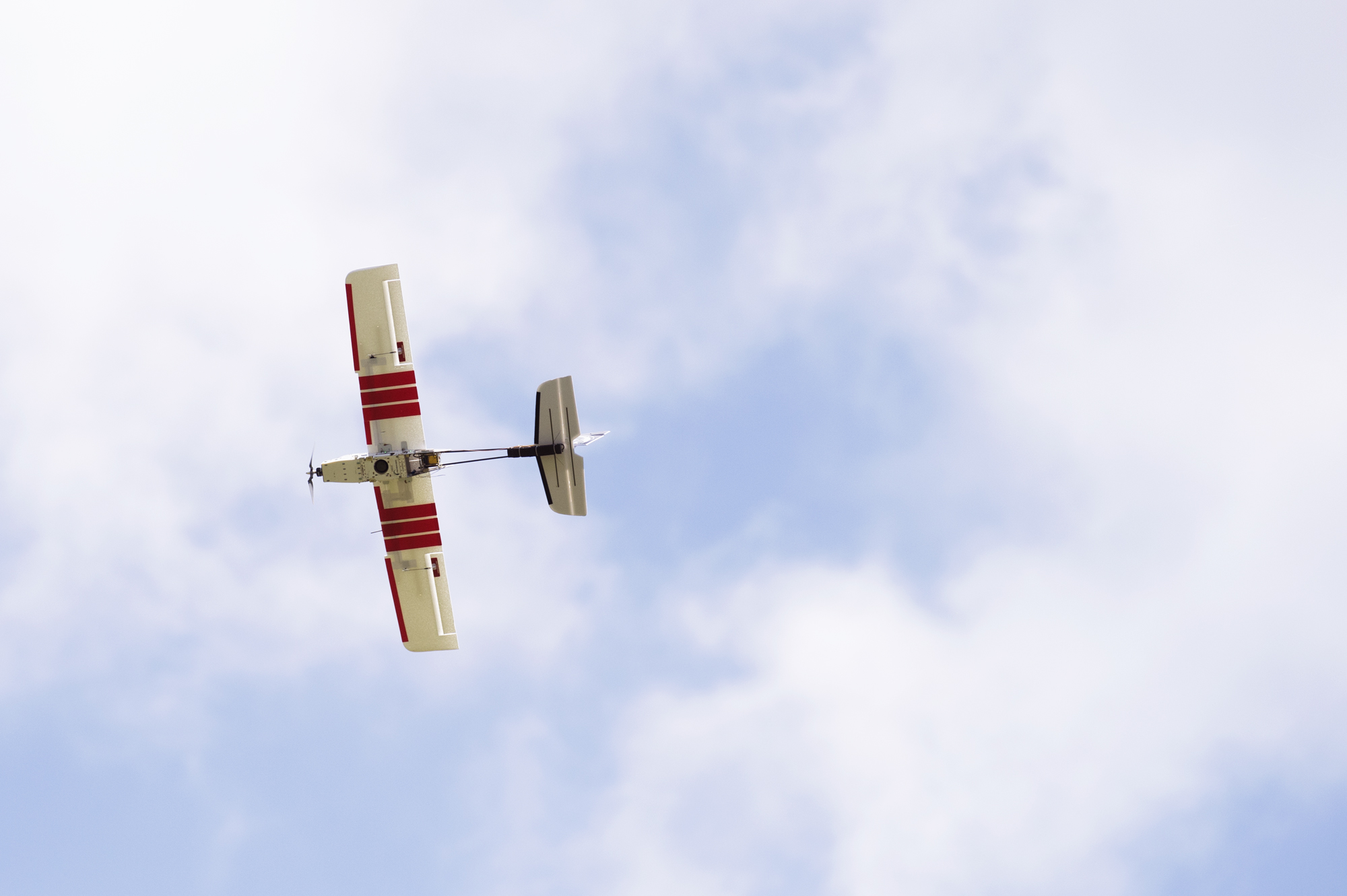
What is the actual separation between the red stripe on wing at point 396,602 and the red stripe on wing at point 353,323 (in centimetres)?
654

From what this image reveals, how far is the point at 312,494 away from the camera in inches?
1636

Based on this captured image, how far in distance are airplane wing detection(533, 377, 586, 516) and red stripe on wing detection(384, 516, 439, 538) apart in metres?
4.52

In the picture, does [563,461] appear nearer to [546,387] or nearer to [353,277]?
[546,387]

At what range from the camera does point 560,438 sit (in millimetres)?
41281

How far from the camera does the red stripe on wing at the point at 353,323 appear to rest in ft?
136

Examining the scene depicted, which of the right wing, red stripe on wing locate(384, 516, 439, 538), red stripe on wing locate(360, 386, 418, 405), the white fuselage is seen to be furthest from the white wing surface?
red stripe on wing locate(384, 516, 439, 538)

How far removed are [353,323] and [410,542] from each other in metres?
7.61

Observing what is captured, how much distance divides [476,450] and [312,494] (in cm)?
555

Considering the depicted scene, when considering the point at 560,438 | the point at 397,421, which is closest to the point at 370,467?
the point at 397,421

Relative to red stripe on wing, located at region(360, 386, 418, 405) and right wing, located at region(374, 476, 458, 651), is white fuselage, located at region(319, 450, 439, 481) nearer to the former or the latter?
right wing, located at region(374, 476, 458, 651)

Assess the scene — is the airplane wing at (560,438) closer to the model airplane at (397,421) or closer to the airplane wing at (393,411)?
the model airplane at (397,421)

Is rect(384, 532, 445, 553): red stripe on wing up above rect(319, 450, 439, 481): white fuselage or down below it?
below

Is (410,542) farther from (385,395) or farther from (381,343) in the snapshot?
(381,343)

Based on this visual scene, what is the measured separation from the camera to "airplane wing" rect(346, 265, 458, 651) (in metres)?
41.6
